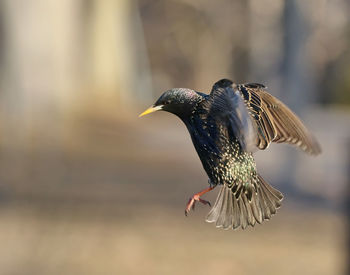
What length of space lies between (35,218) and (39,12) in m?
2.88

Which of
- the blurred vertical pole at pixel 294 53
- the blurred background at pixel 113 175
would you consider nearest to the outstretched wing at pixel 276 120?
the blurred background at pixel 113 175

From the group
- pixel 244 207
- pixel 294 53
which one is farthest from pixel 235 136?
pixel 294 53

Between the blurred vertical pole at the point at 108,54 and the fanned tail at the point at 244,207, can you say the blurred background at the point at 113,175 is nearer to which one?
the blurred vertical pole at the point at 108,54

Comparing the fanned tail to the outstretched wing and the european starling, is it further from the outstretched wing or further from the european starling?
the outstretched wing

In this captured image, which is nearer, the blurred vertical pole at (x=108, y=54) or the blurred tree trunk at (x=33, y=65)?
the blurred tree trunk at (x=33, y=65)

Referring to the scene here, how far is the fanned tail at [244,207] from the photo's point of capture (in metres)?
1.90

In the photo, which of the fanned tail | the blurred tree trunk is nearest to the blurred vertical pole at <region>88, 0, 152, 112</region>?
the blurred tree trunk

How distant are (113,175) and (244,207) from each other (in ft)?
35.2

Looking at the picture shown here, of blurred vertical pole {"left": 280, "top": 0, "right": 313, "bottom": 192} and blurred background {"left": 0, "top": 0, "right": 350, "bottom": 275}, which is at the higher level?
blurred vertical pole {"left": 280, "top": 0, "right": 313, "bottom": 192}

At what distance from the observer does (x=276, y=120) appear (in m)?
2.19

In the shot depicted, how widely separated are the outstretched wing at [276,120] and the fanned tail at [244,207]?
6.0 inches

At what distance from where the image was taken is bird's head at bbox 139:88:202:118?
1.64 metres

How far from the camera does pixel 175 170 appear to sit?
13383mm

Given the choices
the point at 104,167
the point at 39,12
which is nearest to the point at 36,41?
the point at 39,12
